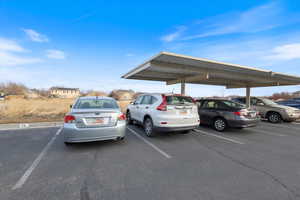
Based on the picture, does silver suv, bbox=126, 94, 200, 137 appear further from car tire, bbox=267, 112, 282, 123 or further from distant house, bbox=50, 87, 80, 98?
distant house, bbox=50, 87, 80, 98

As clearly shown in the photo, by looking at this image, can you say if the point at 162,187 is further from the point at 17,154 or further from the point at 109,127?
the point at 17,154

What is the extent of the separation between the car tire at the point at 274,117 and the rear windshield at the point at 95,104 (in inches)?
385

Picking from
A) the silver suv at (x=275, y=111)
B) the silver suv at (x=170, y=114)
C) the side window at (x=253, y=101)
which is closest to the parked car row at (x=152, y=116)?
the silver suv at (x=170, y=114)

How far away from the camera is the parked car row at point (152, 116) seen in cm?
353

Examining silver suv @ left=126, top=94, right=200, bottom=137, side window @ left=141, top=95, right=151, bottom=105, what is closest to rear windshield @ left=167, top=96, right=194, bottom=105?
silver suv @ left=126, top=94, right=200, bottom=137

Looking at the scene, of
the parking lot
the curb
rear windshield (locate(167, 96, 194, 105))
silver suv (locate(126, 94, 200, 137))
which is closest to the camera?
the parking lot

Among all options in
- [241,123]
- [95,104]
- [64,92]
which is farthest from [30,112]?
[64,92]

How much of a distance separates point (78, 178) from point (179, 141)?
3.27 metres

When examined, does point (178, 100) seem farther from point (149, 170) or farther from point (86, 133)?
point (86, 133)

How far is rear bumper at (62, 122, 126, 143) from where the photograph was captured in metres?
3.45

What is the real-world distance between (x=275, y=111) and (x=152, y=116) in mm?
8428

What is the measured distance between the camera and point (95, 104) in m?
4.34

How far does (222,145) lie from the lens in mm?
4211

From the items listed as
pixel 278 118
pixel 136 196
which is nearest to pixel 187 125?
pixel 136 196
